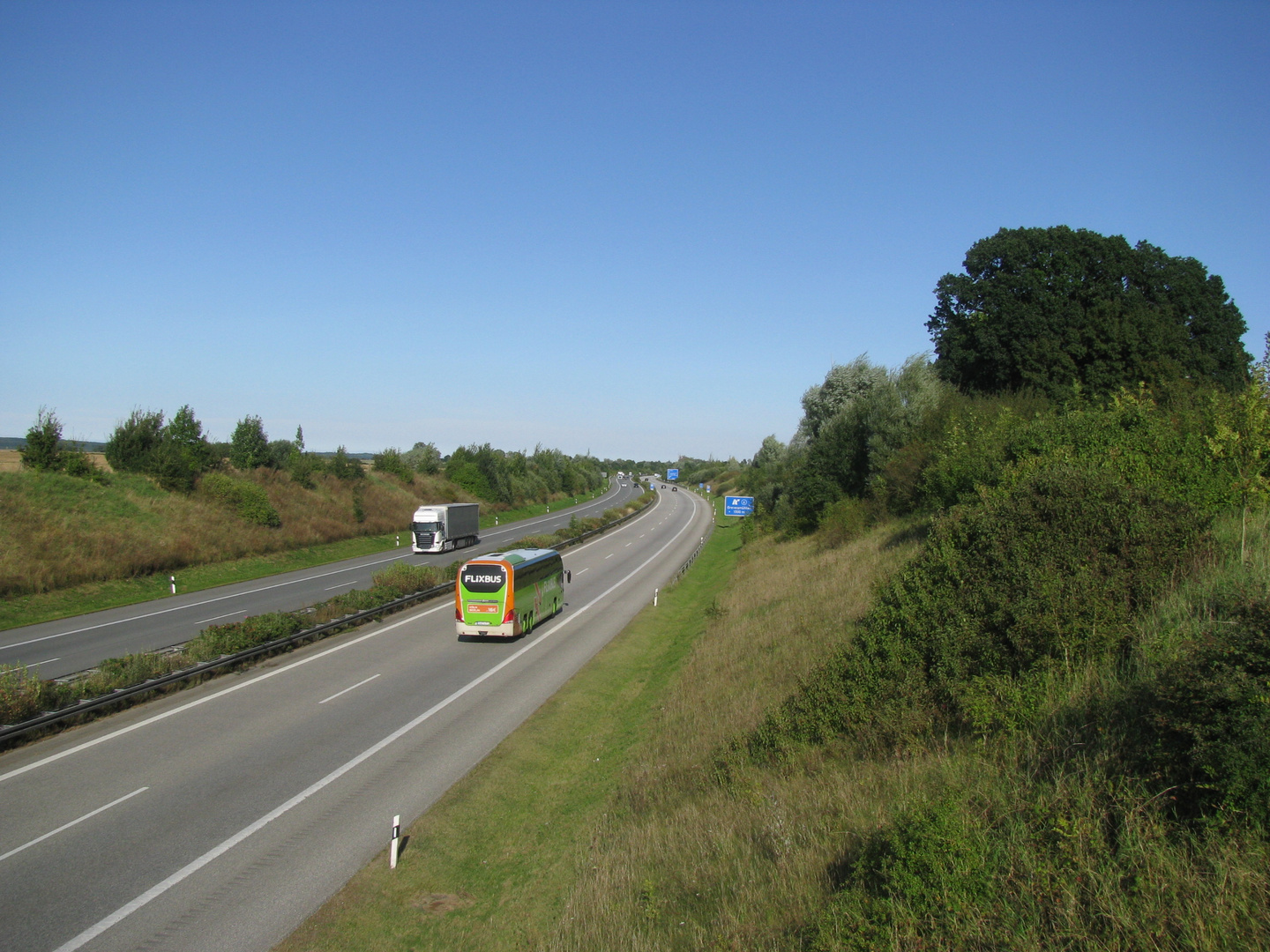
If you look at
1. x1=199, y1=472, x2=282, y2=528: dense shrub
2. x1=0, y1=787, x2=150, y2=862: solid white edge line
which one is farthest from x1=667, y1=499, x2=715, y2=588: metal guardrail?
x1=0, y1=787, x2=150, y2=862: solid white edge line

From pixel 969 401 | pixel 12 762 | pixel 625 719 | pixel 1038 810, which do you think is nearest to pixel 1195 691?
pixel 1038 810

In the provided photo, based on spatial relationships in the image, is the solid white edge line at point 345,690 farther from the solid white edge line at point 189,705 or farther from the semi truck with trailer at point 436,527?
the semi truck with trailer at point 436,527

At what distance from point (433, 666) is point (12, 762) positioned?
31.3 feet

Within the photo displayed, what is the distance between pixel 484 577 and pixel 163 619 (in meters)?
12.9

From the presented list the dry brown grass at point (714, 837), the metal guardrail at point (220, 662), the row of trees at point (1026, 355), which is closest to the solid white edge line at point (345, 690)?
the metal guardrail at point (220, 662)

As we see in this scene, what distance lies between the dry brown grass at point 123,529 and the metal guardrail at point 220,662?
49.2ft

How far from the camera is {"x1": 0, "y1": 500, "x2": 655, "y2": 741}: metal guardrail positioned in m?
13.9

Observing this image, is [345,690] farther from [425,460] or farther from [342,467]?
[425,460]

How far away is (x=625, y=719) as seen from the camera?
55.3ft

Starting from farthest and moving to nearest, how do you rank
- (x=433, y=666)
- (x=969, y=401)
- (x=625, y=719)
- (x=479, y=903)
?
(x=969, y=401) → (x=433, y=666) → (x=625, y=719) → (x=479, y=903)

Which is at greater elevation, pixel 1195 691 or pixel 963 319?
pixel 963 319

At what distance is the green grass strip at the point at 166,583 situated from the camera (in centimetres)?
2802

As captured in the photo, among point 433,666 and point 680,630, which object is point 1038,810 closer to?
point 433,666

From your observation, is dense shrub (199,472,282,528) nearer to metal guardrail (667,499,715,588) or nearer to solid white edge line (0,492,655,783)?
solid white edge line (0,492,655,783)
